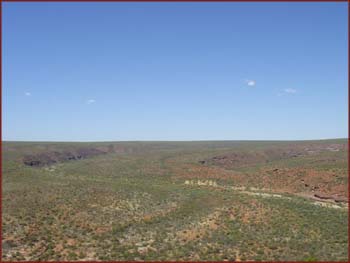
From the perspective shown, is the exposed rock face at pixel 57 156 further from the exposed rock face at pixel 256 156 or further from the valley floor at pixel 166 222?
the exposed rock face at pixel 256 156

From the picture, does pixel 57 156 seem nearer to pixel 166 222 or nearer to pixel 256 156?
pixel 256 156

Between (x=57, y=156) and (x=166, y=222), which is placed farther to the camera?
Result: (x=57, y=156)

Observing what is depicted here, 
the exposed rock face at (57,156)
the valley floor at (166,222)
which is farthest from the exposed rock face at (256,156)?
the exposed rock face at (57,156)

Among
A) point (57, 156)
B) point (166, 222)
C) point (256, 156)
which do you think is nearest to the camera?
point (166, 222)

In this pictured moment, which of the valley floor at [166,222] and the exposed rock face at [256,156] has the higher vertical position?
the exposed rock face at [256,156]

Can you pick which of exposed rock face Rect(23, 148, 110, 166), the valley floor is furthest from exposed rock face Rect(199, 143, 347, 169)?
exposed rock face Rect(23, 148, 110, 166)

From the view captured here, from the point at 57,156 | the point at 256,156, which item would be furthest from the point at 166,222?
the point at 57,156

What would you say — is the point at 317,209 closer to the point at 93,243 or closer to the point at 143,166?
the point at 93,243

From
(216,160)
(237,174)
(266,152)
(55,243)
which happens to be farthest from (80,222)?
(266,152)
